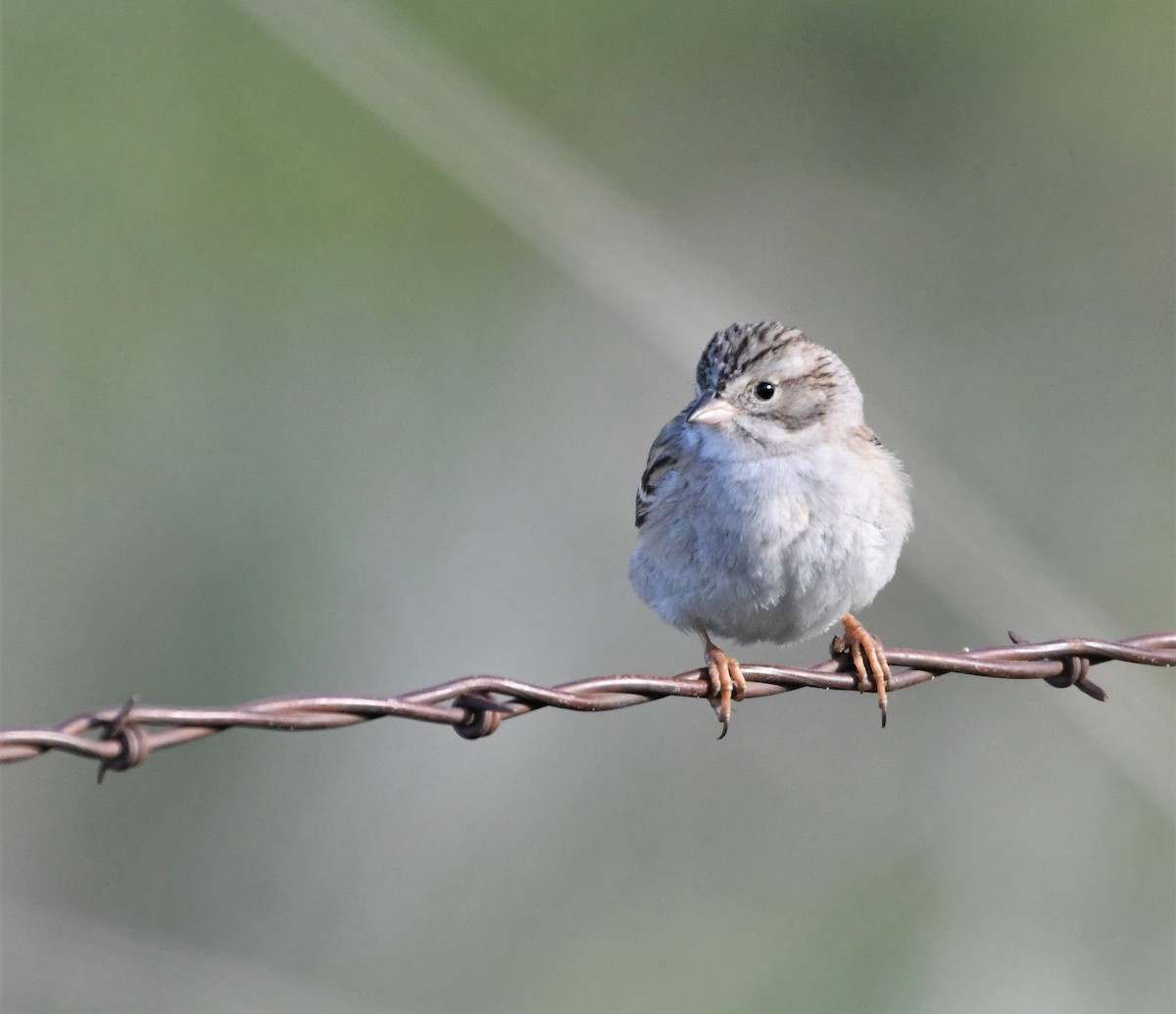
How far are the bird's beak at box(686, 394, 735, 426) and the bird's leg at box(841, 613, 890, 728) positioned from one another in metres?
0.83

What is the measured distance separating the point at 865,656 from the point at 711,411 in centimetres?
104

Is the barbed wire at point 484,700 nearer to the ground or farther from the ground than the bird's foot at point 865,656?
nearer to the ground

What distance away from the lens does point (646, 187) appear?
1262 centimetres

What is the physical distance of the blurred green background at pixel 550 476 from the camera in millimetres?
8172

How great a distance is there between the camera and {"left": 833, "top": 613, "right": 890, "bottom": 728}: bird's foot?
438 cm

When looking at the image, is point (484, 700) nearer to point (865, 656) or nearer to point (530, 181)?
point (865, 656)

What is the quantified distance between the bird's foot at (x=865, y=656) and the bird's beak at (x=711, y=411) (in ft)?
2.64

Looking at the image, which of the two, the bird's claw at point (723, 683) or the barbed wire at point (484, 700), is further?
the bird's claw at point (723, 683)

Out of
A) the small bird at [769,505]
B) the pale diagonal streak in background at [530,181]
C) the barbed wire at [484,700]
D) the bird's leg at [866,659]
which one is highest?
the pale diagonal streak in background at [530,181]

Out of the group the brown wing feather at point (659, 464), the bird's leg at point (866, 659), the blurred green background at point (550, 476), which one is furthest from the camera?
the blurred green background at point (550, 476)

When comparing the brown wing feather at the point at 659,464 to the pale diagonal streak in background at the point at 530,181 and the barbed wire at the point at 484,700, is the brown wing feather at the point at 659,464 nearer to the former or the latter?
the barbed wire at the point at 484,700

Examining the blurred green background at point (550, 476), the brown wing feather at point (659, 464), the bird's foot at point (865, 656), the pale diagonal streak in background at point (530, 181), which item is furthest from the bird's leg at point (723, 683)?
the pale diagonal streak in background at point (530, 181)

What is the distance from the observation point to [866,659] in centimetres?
461

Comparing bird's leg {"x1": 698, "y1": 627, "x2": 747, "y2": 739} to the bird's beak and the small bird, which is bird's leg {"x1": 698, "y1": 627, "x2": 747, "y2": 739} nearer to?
the small bird
